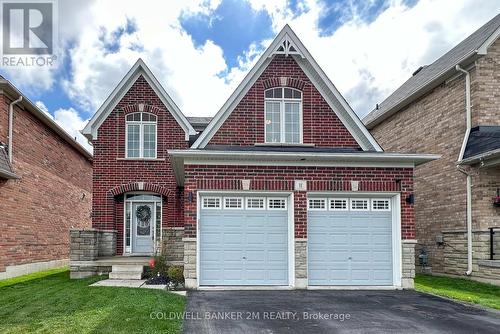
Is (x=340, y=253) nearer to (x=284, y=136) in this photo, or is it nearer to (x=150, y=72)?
(x=284, y=136)

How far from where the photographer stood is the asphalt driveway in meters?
7.91

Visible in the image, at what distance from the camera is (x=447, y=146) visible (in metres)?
16.3

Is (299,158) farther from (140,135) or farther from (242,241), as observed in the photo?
(140,135)

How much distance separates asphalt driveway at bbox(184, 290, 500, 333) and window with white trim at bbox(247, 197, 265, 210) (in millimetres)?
2345

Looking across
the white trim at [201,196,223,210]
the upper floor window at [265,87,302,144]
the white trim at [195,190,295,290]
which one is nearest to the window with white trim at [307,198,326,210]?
the white trim at [195,190,295,290]

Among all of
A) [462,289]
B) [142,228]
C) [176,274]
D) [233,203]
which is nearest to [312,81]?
[233,203]

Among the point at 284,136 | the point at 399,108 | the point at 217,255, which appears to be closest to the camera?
the point at 217,255

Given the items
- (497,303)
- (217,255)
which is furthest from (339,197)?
(497,303)

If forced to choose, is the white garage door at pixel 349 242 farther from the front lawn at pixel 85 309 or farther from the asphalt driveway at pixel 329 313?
the front lawn at pixel 85 309

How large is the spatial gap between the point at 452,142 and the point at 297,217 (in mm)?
7259

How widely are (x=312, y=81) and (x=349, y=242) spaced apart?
5.25 meters

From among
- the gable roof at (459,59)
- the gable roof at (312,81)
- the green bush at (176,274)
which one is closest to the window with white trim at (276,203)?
the gable roof at (312,81)

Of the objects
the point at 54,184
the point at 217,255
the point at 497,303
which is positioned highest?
the point at 54,184

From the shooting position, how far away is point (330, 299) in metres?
10.8
